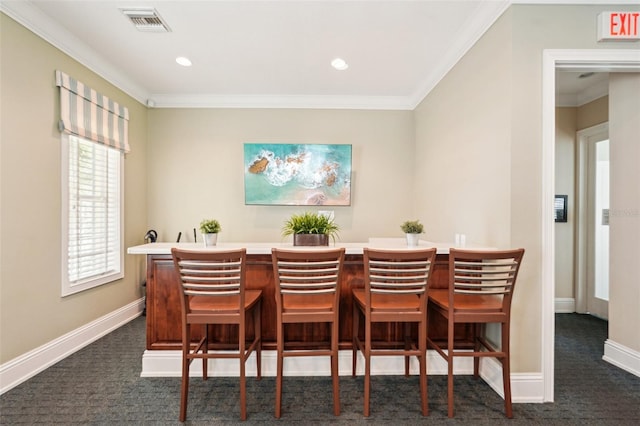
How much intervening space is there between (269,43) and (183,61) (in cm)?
105

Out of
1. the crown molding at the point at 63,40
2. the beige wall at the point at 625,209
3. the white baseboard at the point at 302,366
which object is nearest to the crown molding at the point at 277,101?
the crown molding at the point at 63,40

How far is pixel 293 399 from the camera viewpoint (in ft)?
7.13

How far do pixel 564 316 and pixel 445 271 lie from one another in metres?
2.63

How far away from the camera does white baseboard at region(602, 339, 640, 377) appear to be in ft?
8.38

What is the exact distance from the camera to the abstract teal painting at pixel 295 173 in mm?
4125

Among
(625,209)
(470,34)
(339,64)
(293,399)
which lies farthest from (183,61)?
(625,209)

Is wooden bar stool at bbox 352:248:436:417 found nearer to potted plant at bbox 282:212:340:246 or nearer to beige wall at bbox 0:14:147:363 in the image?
potted plant at bbox 282:212:340:246

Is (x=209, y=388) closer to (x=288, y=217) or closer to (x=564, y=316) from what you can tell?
(x=288, y=217)

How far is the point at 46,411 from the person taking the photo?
6.73ft

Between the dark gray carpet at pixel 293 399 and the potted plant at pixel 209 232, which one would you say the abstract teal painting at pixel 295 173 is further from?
the dark gray carpet at pixel 293 399

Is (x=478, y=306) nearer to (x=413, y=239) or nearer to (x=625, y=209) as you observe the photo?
(x=413, y=239)

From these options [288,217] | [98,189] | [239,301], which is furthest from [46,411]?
[288,217]

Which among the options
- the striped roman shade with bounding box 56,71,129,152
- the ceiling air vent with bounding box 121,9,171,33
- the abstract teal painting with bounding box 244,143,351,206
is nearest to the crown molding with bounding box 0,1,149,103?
the striped roman shade with bounding box 56,71,129,152

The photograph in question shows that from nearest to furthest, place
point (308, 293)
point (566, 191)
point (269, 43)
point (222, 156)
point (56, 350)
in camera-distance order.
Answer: point (308, 293) → point (56, 350) → point (269, 43) → point (566, 191) → point (222, 156)
